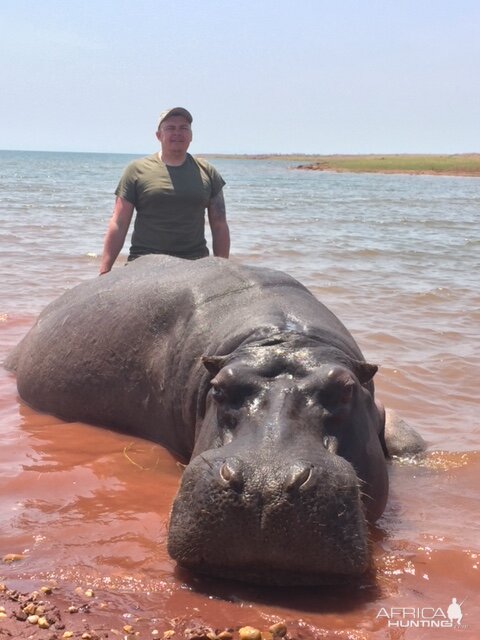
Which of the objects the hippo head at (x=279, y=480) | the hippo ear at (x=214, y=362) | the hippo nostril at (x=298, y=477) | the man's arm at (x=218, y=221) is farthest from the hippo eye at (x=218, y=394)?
the man's arm at (x=218, y=221)

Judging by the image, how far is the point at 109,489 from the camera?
491 cm

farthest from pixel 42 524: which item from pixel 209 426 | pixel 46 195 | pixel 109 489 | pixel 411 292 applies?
pixel 46 195

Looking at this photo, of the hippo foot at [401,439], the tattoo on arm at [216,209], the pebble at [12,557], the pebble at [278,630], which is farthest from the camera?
the tattoo on arm at [216,209]

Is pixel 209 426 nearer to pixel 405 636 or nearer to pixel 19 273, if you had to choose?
→ pixel 405 636

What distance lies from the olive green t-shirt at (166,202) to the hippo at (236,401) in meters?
1.25

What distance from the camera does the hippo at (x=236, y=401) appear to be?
11.5ft

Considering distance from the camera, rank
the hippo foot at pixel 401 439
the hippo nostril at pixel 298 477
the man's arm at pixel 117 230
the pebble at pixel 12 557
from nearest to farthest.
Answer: the hippo nostril at pixel 298 477 < the pebble at pixel 12 557 < the hippo foot at pixel 401 439 < the man's arm at pixel 117 230

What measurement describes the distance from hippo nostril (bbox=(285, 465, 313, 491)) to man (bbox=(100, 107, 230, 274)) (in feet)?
15.1

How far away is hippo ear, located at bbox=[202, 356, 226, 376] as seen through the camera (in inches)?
174

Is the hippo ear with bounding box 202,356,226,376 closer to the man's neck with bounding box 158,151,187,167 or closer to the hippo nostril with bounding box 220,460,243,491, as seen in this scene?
the hippo nostril with bounding box 220,460,243,491

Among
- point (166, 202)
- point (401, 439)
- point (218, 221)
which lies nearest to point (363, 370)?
point (401, 439)

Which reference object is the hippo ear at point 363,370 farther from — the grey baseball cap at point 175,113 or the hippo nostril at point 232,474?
the grey baseball cap at point 175,113

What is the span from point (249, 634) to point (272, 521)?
1.41 feet

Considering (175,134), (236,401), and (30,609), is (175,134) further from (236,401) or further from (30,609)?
(30,609)
